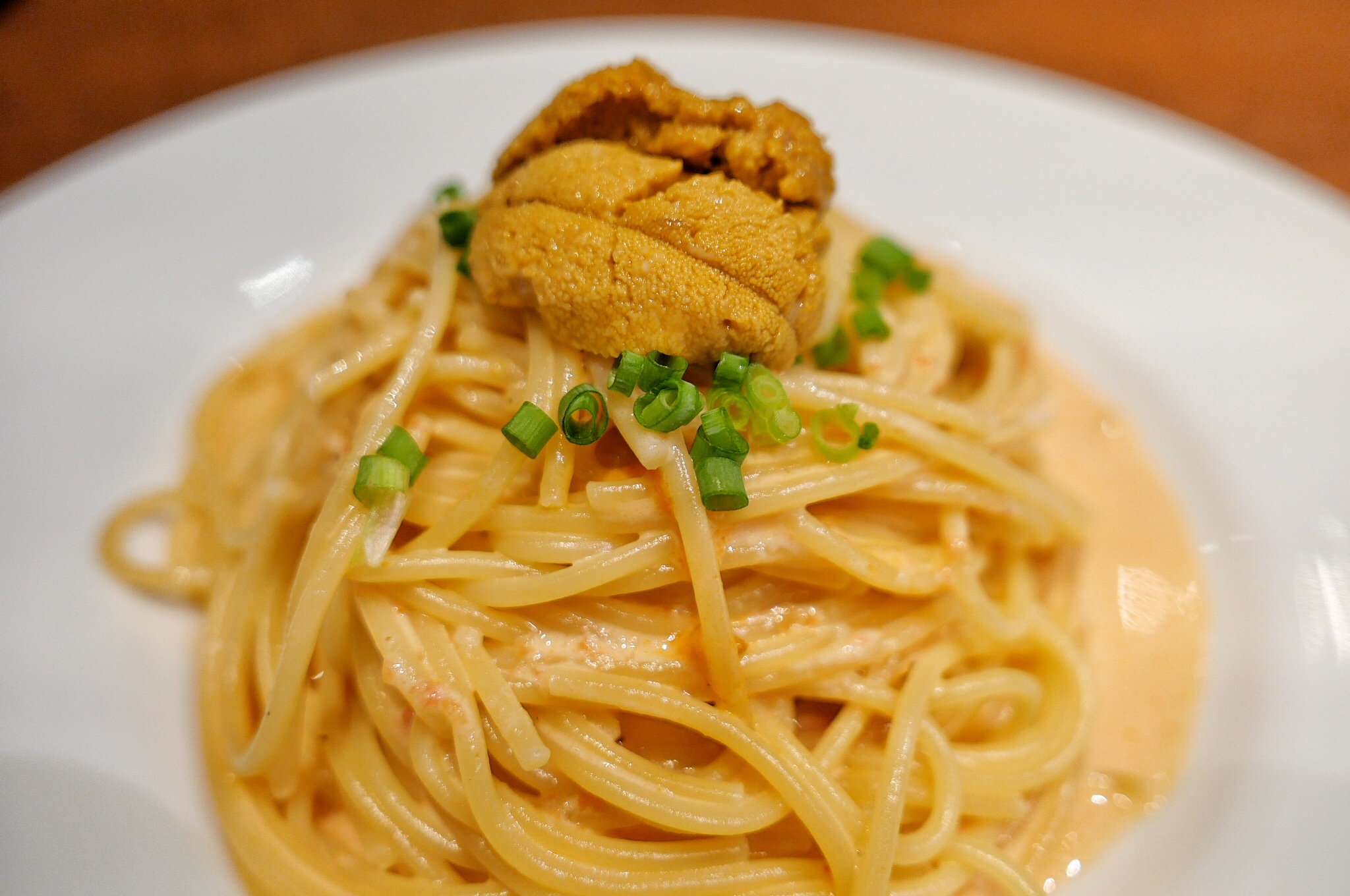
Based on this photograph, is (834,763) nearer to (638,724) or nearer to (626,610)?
(638,724)

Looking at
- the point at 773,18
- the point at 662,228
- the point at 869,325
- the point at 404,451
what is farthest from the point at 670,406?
the point at 773,18

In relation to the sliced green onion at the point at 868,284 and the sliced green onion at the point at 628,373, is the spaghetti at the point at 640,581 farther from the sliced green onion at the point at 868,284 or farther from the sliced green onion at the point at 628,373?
the sliced green onion at the point at 868,284

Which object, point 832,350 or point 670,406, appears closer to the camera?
point 670,406

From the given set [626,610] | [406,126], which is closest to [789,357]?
[626,610]

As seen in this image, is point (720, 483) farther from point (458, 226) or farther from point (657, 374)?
point (458, 226)

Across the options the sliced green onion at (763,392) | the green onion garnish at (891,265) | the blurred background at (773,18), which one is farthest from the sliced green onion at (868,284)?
the blurred background at (773,18)

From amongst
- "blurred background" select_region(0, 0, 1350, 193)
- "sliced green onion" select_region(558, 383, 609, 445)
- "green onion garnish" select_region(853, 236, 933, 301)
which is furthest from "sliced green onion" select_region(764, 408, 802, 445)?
"blurred background" select_region(0, 0, 1350, 193)
